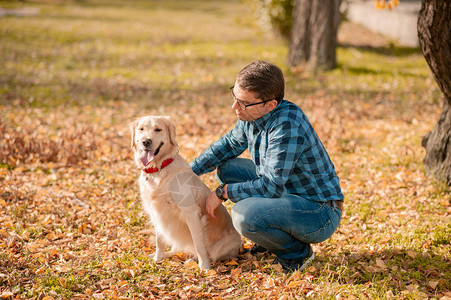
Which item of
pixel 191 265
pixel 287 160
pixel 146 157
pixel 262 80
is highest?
pixel 262 80

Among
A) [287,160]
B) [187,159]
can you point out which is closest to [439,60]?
[287,160]

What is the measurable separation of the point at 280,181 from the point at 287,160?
0.60 feet

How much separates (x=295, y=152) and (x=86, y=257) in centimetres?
215

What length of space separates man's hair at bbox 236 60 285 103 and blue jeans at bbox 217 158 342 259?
2.82 ft

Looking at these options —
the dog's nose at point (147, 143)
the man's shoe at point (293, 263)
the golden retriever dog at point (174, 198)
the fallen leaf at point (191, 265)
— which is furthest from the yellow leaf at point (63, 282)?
the man's shoe at point (293, 263)

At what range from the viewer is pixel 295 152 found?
10.8 feet

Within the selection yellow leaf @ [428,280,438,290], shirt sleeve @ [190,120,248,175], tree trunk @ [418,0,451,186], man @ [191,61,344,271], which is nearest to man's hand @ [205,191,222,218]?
man @ [191,61,344,271]

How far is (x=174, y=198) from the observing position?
3.62m

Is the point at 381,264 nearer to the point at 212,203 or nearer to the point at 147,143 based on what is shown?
the point at 212,203

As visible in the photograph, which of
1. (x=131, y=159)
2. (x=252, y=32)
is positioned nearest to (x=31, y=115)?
(x=131, y=159)

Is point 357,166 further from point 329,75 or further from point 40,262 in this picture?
point 329,75

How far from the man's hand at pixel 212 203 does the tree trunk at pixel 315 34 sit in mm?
8079

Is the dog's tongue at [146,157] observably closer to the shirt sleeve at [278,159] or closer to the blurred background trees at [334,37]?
the shirt sleeve at [278,159]

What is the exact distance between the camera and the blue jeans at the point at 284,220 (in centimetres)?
339
